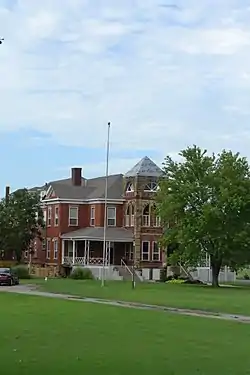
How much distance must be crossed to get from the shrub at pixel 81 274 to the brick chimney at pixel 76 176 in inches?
522

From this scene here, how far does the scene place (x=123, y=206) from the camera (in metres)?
84.9

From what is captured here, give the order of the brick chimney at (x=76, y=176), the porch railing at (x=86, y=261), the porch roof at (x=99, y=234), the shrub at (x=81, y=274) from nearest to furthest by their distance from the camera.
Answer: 1. the shrub at (x=81, y=274)
2. the porch roof at (x=99, y=234)
3. the porch railing at (x=86, y=261)
4. the brick chimney at (x=76, y=176)

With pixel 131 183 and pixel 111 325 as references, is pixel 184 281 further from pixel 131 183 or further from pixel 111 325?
pixel 111 325

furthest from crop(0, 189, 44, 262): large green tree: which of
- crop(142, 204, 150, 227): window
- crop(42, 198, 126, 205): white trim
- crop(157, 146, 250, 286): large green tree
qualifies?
crop(157, 146, 250, 286): large green tree

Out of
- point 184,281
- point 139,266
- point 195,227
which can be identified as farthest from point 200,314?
point 139,266

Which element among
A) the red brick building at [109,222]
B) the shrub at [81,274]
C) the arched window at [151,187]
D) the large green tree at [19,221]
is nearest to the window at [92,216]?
the red brick building at [109,222]

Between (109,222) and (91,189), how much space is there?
4911mm

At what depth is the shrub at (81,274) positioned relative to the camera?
78.0 metres

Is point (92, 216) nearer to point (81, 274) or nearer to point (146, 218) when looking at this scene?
point (146, 218)

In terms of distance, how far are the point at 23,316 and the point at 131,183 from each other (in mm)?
56145

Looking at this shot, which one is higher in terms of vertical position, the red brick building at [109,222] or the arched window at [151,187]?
the arched window at [151,187]

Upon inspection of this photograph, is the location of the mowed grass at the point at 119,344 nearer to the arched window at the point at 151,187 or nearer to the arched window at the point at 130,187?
the arched window at the point at 151,187

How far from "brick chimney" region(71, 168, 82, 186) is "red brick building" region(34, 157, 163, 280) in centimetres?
106

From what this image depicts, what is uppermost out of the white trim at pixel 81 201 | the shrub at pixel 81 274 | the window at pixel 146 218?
the white trim at pixel 81 201
